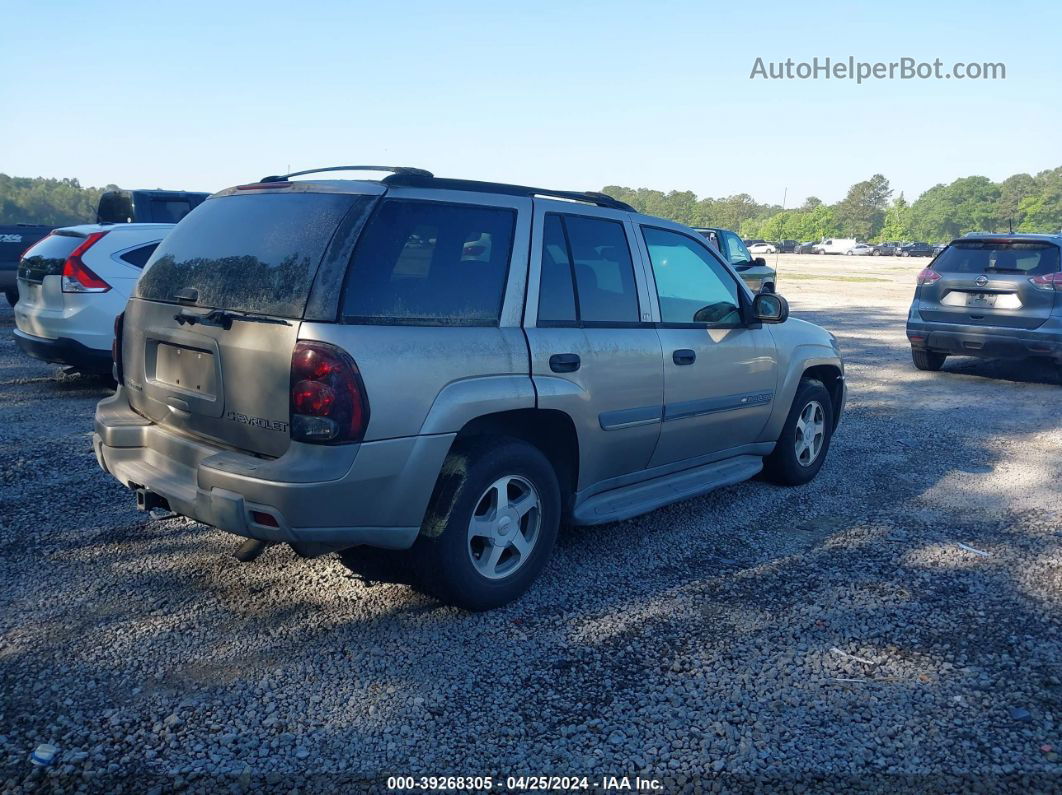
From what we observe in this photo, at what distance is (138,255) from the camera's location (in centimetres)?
789

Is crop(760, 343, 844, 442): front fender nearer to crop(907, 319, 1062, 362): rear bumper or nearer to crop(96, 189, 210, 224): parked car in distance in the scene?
crop(907, 319, 1062, 362): rear bumper

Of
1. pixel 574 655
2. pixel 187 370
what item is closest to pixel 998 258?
pixel 574 655

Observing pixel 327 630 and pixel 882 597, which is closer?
pixel 327 630

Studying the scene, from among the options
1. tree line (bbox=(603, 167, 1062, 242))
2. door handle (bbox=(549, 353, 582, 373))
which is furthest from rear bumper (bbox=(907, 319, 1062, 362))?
tree line (bbox=(603, 167, 1062, 242))

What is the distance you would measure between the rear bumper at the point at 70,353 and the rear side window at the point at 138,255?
2.95ft

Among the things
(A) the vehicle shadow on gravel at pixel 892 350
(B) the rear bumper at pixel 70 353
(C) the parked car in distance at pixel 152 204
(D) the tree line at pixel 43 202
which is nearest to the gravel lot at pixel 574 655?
(B) the rear bumper at pixel 70 353

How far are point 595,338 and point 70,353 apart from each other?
18.5ft

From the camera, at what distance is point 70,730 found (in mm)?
2779

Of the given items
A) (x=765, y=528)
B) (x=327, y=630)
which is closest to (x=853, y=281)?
(x=765, y=528)

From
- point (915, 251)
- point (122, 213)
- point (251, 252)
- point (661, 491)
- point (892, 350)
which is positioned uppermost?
point (915, 251)

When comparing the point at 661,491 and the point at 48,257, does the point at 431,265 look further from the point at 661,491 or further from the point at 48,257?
the point at 48,257

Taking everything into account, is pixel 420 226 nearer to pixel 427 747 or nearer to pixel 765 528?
pixel 427 747

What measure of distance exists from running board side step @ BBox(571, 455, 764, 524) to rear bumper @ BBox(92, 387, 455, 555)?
1101 mm

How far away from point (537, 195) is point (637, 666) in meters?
2.27
